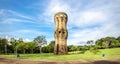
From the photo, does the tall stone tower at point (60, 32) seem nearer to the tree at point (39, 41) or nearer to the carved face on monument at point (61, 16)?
the carved face on monument at point (61, 16)

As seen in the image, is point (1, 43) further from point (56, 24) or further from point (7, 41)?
point (56, 24)

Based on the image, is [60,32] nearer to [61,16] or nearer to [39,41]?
[61,16]

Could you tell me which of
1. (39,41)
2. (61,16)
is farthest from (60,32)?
(39,41)

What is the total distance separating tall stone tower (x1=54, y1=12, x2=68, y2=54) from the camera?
1469 inches

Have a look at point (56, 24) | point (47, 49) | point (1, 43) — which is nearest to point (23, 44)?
point (1, 43)

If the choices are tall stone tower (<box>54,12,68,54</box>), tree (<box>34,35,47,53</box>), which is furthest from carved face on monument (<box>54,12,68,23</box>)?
tree (<box>34,35,47,53</box>)

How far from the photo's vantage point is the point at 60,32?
37344mm

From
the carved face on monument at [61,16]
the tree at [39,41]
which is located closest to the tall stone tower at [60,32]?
the carved face on monument at [61,16]

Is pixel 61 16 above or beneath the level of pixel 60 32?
above

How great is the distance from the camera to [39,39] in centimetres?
8081

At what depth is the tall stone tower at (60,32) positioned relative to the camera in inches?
1469

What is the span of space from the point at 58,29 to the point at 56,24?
3.98 ft

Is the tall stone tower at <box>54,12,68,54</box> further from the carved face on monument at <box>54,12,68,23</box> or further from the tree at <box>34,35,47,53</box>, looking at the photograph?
the tree at <box>34,35,47,53</box>

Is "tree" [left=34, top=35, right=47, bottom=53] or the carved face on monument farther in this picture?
"tree" [left=34, top=35, right=47, bottom=53]
